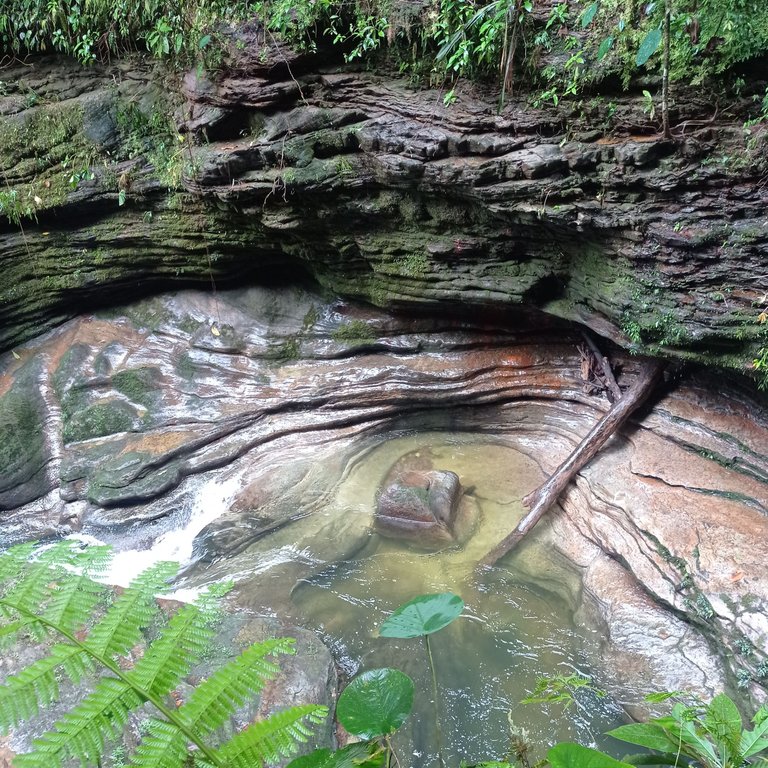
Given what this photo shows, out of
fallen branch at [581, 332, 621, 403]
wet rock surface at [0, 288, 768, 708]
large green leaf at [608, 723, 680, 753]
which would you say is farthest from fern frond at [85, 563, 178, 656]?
fallen branch at [581, 332, 621, 403]

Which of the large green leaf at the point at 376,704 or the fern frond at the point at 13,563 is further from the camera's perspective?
the fern frond at the point at 13,563

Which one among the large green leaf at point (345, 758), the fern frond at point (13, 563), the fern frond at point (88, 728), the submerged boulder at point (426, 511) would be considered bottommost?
the submerged boulder at point (426, 511)

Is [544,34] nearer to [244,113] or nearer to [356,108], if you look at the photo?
[356,108]

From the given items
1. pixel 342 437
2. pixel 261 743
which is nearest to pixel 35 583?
pixel 261 743

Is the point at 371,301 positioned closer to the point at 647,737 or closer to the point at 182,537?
the point at 182,537

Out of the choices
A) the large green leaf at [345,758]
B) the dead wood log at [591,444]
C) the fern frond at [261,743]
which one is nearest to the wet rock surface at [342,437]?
the dead wood log at [591,444]

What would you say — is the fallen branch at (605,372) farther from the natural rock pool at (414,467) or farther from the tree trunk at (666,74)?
the tree trunk at (666,74)

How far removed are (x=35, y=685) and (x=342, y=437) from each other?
5.09m

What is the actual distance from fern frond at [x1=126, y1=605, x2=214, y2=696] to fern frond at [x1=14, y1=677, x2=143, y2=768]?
42mm

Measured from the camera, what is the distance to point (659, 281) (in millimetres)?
4379

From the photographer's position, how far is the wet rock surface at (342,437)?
4410 millimetres

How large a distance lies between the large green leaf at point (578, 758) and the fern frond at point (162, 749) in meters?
0.78

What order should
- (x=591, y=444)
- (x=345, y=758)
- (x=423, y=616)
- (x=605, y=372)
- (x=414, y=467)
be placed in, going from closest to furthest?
(x=345, y=758), (x=423, y=616), (x=591, y=444), (x=605, y=372), (x=414, y=467)

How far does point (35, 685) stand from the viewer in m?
1.25
